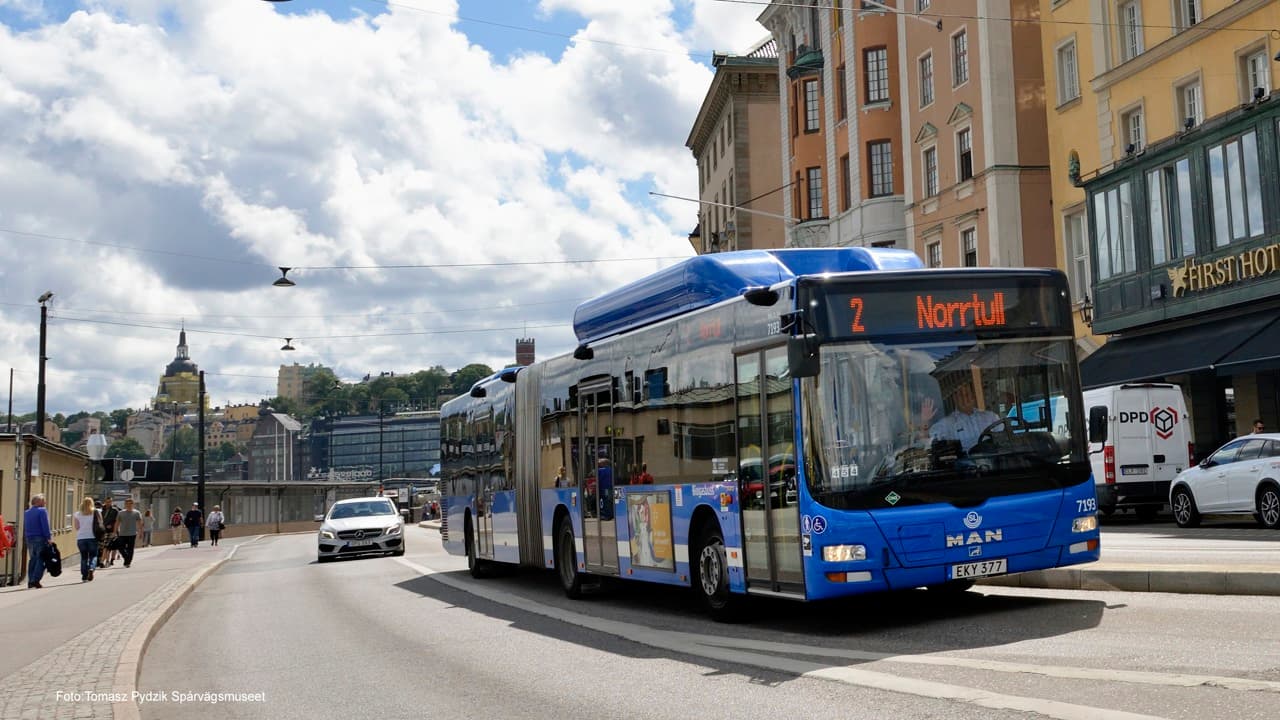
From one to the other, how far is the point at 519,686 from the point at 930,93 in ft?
122

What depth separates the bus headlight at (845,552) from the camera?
36.5 feet

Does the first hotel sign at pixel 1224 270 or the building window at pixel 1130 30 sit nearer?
the first hotel sign at pixel 1224 270

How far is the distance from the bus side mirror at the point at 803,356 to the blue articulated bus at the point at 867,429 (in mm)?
17

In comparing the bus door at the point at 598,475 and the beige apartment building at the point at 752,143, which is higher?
the beige apartment building at the point at 752,143

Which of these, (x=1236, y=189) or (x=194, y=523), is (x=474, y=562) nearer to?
(x=1236, y=189)

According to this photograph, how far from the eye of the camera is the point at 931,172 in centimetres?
4459

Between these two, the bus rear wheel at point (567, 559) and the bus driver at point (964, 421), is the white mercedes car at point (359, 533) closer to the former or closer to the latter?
the bus rear wheel at point (567, 559)

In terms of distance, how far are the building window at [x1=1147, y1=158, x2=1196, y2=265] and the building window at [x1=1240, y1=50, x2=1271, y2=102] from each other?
1.89m

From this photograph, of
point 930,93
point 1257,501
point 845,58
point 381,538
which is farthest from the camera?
point 845,58

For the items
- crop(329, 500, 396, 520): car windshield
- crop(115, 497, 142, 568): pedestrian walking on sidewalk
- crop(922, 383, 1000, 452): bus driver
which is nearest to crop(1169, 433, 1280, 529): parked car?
crop(922, 383, 1000, 452): bus driver

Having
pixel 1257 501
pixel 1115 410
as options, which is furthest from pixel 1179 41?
pixel 1257 501

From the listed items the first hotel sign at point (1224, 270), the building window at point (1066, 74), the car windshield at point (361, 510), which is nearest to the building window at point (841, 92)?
the building window at point (1066, 74)

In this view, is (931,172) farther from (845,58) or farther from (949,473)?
(949,473)

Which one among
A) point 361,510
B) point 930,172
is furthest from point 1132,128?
point 361,510
